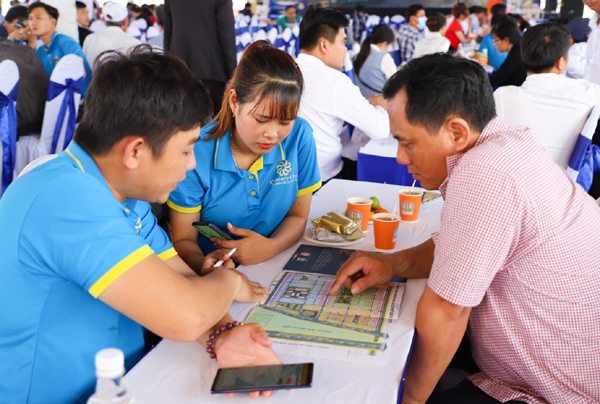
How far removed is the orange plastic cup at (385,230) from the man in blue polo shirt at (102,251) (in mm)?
658

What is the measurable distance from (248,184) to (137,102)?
79 cm

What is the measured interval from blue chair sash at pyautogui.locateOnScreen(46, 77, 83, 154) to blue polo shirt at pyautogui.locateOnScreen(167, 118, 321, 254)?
8.13ft

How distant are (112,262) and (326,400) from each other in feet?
1.49

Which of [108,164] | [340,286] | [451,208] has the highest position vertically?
[108,164]

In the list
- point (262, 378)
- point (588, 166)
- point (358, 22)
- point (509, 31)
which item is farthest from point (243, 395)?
point (358, 22)

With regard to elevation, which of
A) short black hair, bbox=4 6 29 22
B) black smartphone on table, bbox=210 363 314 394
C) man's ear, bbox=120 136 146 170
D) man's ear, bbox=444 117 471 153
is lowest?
black smartphone on table, bbox=210 363 314 394

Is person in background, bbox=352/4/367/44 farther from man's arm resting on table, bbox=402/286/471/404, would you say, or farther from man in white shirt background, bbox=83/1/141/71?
man's arm resting on table, bbox=402/286/471/404

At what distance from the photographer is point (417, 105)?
4.01 feet

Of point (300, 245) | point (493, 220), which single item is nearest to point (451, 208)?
point (493, 220)

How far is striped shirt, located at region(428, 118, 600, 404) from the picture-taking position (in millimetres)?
1064

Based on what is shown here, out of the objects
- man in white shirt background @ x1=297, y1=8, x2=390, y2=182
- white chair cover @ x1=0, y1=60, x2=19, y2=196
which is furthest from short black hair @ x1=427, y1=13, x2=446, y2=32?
white chair cover @ x1=0, y1=60, x2=19, y2=196

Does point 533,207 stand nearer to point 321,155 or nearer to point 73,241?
point 73,241

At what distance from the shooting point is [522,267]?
116 cm

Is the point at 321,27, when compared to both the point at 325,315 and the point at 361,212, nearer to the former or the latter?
the point at 361,212
